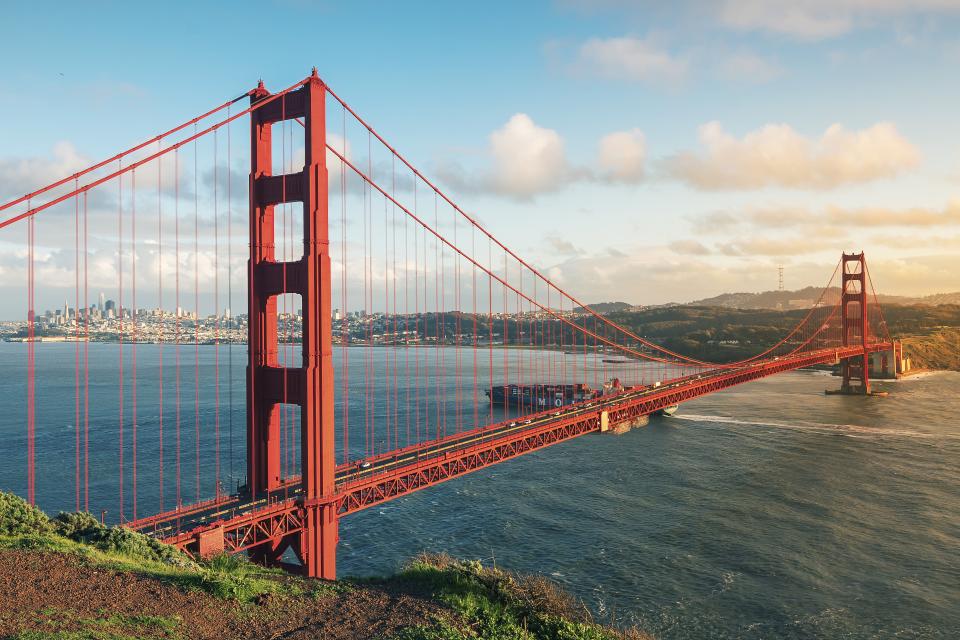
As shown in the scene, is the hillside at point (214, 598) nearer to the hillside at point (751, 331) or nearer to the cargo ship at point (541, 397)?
the cargo ship at point (541, 397)

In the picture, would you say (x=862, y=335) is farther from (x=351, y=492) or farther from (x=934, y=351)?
(x=351, y=492)

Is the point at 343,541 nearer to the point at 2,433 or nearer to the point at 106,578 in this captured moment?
the point at 106,578

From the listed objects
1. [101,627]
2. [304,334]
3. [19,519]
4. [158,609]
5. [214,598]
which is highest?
[304,334]

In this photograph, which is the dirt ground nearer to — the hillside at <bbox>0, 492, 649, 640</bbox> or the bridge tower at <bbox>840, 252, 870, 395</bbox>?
the hillside at <bbox>0, 492, 649, 640</bbox>

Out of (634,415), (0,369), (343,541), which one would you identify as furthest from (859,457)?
(0,369)

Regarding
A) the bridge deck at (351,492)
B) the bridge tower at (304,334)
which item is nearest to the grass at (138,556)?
the bridge deck at (351,492)

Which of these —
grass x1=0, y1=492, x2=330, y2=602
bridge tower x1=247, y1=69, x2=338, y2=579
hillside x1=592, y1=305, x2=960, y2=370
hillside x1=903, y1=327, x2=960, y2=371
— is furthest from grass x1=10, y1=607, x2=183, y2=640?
hillside x1=592, y1=305, x2=960, y2=370

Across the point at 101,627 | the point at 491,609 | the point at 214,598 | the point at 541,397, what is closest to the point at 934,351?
the point at 541,397
